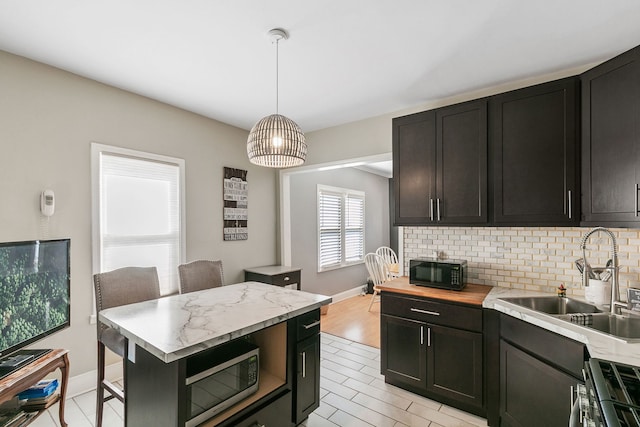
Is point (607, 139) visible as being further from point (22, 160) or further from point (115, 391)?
point (22, 160)

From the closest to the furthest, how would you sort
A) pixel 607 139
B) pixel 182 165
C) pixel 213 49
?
pixel 607 139 → pixel 213 49 → pixel 182 165

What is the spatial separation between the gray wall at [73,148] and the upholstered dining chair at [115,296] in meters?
0.59

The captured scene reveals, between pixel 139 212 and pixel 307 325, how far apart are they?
209 cm

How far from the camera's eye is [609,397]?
3.15ft

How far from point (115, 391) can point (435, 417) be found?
89.4 inches

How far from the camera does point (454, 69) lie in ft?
7.98

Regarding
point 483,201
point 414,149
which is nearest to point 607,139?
point 483,201

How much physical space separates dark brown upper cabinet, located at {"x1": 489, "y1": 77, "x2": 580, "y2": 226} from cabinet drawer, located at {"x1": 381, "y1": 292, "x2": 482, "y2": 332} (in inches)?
30.5

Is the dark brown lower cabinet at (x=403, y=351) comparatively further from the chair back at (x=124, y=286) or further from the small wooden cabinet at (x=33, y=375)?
the small wooden cabinet at (x=33, y=375)

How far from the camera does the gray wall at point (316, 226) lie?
4.81 metres

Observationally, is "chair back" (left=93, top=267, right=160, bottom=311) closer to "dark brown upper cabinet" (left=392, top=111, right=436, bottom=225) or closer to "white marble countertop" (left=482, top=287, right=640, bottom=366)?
"dark brown upper cabinet" (left=392, top=111, right=436, bottom=225)

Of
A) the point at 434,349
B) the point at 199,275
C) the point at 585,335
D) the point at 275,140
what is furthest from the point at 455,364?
the point at 199,275

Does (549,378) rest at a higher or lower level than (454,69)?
lower

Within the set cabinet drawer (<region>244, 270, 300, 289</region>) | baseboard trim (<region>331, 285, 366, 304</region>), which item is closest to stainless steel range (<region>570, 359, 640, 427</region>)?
cabinet drawer (<region>244, 270, 300, 289</region>)
